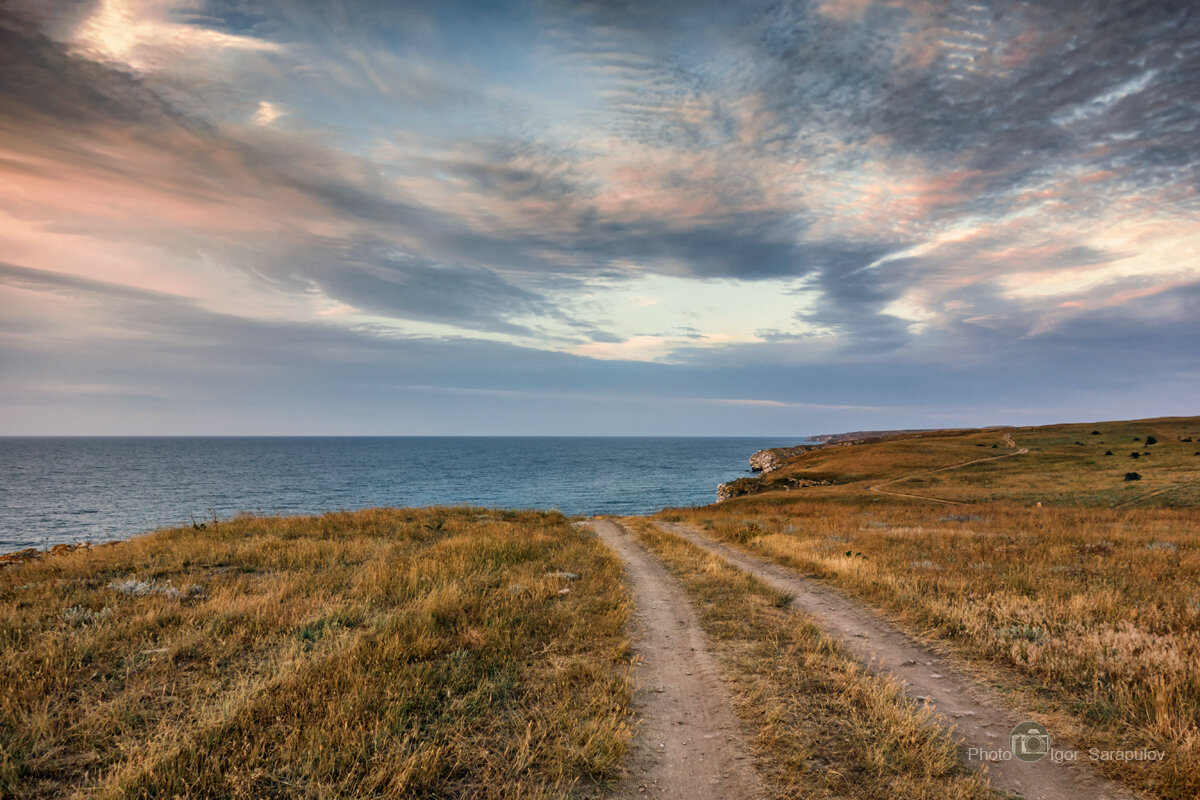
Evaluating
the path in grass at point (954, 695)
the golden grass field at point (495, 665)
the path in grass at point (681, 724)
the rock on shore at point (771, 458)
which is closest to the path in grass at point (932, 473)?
the golden grass field at point (495, 665)

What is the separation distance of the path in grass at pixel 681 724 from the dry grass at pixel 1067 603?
4222mm

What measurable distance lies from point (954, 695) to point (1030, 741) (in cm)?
126

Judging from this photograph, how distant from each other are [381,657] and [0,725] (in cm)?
412

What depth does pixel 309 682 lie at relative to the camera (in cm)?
680

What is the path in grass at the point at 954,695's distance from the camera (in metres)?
5.34

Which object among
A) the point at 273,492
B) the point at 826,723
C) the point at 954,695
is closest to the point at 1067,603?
the point at 954,695

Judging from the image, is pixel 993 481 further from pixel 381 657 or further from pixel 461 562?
pixel 381 657

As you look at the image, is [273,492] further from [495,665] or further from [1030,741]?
[1030,741]

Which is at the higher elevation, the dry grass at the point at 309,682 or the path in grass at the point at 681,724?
the dry grass at the point at 309,682

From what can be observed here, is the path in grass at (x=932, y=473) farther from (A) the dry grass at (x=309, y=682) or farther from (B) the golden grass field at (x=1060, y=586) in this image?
(A) the dry grass at (x=309, y=682)

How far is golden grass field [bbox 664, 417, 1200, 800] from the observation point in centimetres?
649

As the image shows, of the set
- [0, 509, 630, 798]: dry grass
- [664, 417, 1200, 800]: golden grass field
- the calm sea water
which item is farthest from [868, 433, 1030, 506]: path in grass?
[0, 509, 630, 798]: dry grass

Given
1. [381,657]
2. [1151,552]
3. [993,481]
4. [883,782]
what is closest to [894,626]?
[883,782]

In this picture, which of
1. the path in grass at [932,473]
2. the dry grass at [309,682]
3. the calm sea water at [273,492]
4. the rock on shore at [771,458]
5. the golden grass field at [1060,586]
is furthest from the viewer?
the rock on shore at [771,458]
